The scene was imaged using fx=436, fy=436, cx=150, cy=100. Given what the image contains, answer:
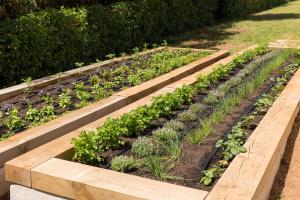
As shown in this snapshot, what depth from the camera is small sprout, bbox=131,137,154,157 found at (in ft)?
13.8

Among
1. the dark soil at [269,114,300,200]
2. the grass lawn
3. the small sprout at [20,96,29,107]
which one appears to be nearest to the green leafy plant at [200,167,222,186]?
the dark soil at [269,114,300,200]

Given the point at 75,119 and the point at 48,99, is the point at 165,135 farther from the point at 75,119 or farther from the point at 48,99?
the point at 48,99

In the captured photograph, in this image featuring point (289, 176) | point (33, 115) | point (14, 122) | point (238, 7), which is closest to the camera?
point (289, 176)

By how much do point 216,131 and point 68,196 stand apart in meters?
2.03

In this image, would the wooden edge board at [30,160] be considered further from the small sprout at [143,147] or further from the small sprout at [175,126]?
the small sprout at [175,126]

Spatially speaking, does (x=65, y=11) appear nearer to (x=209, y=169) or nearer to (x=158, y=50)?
(x=158, y=50)

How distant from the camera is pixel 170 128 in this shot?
4.82 m

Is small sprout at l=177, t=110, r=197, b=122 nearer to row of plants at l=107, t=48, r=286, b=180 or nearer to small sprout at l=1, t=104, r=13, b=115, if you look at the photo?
row of plants at l=107, t=48, r=286, b=180

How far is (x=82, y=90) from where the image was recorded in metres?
6.85

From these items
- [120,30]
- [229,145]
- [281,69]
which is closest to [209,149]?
[229,145]

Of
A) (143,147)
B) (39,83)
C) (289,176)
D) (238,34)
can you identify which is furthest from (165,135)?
(238,34)

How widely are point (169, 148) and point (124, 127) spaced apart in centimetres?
61

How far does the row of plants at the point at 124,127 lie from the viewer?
13.3ft

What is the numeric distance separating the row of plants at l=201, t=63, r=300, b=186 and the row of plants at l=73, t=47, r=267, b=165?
0.91m
